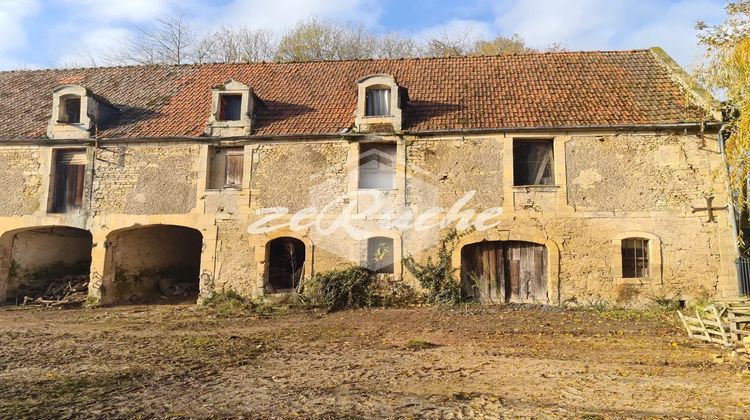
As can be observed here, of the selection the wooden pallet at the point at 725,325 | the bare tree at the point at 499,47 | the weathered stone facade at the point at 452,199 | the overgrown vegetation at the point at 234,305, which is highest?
the bare tree at the point at 499,47

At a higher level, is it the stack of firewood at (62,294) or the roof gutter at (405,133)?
the roof gutter at (405,133)

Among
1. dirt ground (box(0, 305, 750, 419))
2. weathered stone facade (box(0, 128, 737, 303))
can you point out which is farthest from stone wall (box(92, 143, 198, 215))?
dirt ground (box(0, 305, 750, 419))

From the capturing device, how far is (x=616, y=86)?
1304 cm

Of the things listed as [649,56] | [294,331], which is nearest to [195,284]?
[294,331]

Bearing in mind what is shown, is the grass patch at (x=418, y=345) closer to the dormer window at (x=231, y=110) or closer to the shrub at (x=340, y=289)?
the shrub at (x=340, y=289)

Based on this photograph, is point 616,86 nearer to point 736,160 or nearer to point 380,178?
point 736,160

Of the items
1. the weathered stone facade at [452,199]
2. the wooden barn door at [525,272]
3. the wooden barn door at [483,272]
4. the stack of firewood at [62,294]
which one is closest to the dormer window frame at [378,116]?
the weathered stone facade at [452,199]

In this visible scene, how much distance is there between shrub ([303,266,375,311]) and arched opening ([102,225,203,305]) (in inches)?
153

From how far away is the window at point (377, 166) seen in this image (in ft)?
40.4

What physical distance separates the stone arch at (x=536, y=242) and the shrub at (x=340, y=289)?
227 cm

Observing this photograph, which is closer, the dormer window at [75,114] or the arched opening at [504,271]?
the arched opening at [504,271]

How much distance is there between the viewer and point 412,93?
1359 cm

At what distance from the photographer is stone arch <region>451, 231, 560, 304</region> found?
11398mm

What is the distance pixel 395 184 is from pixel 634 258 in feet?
19.4
